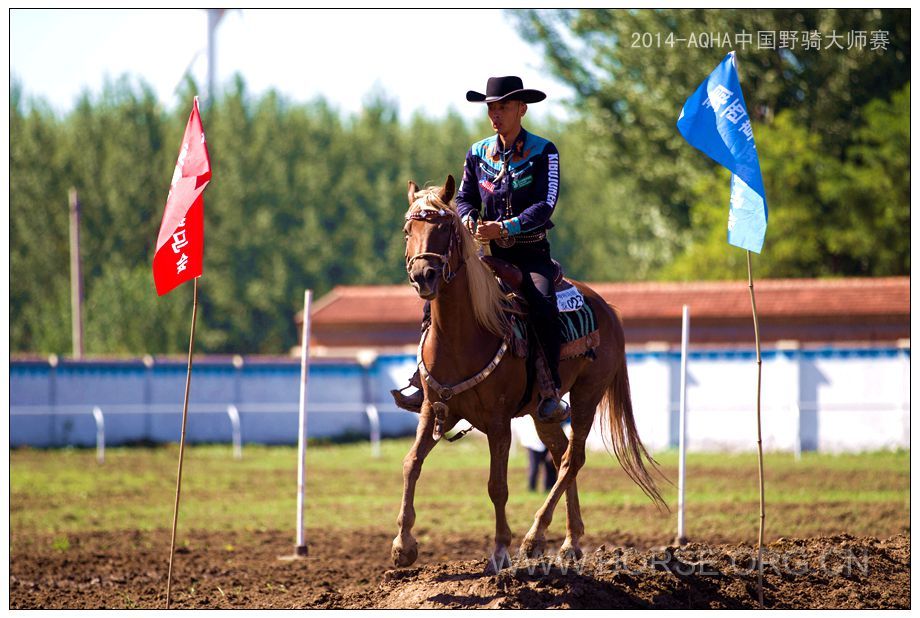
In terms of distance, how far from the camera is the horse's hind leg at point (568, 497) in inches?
350

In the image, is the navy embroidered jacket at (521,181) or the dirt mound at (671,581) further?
the navy embroidered jacket at (521,181)

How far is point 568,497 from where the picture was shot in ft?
29.6

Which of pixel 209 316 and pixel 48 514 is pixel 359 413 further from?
pixel 209 316

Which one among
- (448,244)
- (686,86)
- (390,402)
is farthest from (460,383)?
(686,86)

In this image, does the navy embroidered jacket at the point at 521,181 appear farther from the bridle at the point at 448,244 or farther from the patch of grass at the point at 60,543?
the patch of grass at the point at 60,543

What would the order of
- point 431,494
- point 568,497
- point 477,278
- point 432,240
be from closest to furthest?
1. point 432,240
2. point 477,278
3. point 568,497
4. point 431,494

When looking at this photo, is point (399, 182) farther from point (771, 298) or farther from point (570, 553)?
point (570, 553)

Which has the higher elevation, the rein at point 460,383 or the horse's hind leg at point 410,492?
the rein at point 460,383

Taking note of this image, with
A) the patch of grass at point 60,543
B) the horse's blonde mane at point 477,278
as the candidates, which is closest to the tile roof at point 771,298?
the patch of grass at point 60,543

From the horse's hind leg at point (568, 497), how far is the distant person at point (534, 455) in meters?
6.68

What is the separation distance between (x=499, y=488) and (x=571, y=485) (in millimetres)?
1301

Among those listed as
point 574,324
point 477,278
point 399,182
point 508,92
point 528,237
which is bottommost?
point 574,324

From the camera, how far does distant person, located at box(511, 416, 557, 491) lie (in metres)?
16.5

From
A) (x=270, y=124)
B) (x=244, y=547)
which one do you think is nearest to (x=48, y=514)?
(x=244, y=547)
